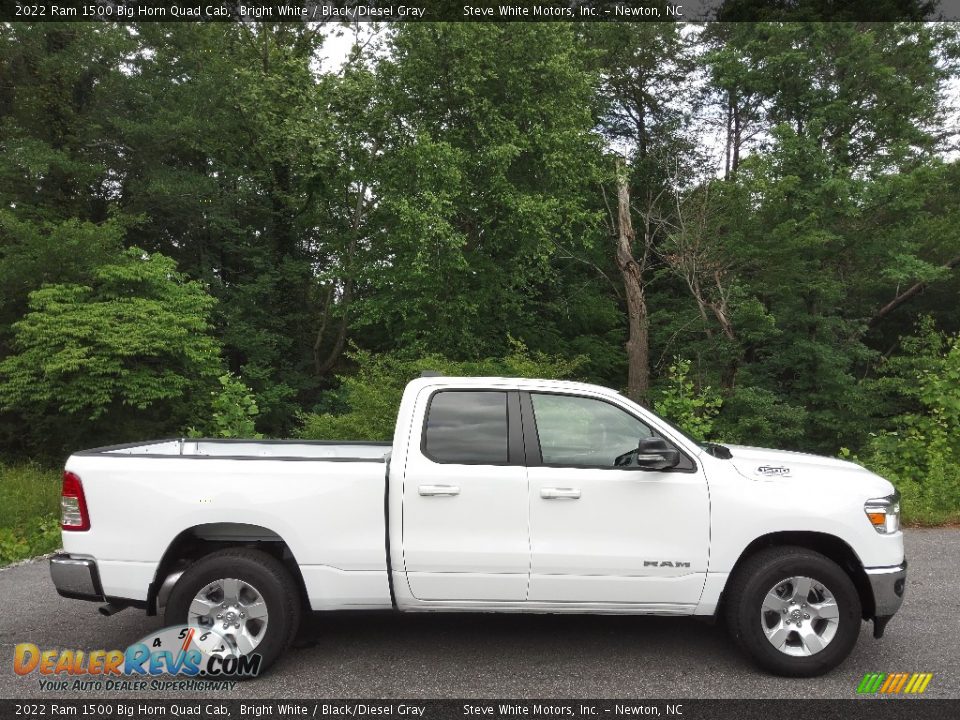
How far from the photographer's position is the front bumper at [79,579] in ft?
14.0

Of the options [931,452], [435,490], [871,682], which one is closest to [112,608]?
[435,490]

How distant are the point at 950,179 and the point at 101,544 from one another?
21.1 meters

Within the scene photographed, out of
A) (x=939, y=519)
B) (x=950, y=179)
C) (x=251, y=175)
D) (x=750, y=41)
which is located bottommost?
(x=939, y=519)

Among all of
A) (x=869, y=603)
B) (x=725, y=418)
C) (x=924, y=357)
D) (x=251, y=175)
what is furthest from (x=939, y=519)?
(x=251, y=175)

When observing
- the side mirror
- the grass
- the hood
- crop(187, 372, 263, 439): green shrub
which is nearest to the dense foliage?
crop(187, 372, 263, 439): green shrub

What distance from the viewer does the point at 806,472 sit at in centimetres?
452

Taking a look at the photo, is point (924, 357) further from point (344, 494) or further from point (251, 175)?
point (251, 175)

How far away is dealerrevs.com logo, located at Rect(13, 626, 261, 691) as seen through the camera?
424 cm

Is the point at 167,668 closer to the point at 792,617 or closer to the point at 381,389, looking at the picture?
the point at 792,617

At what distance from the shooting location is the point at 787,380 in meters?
17.7

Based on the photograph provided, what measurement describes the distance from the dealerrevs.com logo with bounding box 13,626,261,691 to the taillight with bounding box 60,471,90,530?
0.82 meters

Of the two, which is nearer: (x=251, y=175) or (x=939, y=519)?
(x=939, y=519)

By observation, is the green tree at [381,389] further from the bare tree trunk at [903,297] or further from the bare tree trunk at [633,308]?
the bare tree trunk at [903,297]

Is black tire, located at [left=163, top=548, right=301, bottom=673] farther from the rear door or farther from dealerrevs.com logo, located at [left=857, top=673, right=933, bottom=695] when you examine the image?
dealerrevs.com logo, located at [left=857, top=673, right=933, bottom=695]
